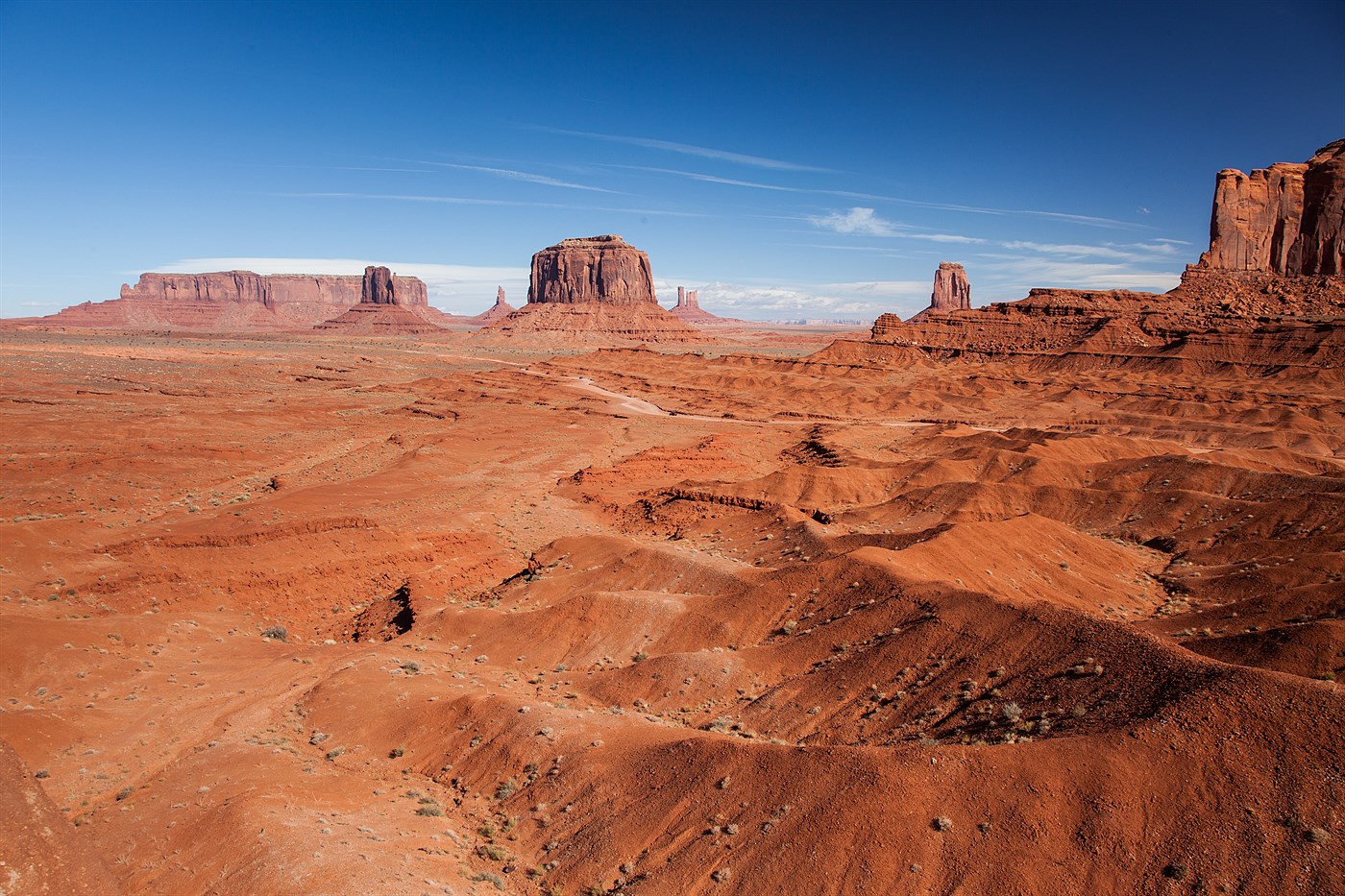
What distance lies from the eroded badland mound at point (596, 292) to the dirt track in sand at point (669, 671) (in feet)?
460

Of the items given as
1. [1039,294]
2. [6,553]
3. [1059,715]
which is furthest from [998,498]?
[1039,294]

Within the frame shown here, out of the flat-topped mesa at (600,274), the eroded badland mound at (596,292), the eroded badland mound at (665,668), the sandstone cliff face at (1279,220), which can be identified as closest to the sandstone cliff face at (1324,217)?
the sandstone cliff face at (1279,220)

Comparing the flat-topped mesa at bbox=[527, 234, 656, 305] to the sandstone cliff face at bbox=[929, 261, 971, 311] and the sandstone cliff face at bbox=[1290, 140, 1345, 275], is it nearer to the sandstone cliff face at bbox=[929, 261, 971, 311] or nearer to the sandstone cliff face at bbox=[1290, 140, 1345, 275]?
the sandstone cliff face at bbox=[929, 261, 971, 311]

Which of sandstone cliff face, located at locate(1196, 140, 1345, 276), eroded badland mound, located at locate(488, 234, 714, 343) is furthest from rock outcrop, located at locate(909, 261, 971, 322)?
sandstone cliff face, located at locate(1196, 140, 1345, 276)

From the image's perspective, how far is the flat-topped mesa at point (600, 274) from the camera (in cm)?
18938

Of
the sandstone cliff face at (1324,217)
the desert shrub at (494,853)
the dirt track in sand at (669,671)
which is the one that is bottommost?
the desert shrub at (494,853)

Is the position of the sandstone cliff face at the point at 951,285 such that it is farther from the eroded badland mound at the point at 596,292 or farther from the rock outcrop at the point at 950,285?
the eroded badland mound at the point at 596,292

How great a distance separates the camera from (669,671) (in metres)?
16.0

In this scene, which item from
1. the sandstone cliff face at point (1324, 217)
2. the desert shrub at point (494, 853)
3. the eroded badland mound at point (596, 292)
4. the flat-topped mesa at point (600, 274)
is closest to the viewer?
the desert shrub at point (494, 853)

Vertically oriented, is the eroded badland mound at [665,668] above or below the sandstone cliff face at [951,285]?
below

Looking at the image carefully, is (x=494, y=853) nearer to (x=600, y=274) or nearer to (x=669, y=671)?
(x=669, y=671)

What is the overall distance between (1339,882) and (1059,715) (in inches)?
151

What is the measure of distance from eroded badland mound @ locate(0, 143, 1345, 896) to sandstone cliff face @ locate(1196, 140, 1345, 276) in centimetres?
5208

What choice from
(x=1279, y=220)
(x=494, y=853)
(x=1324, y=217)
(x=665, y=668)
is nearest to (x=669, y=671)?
(x=665, y=668)
